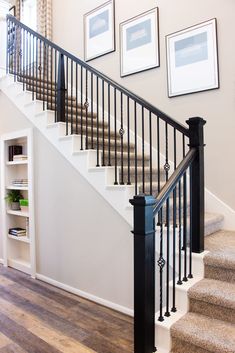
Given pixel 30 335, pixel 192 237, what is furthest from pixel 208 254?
pixel 30 335

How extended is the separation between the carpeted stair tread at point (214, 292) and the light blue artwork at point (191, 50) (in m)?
2.45

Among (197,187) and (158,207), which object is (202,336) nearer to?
(158,207)

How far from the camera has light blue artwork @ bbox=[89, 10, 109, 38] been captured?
429 cm

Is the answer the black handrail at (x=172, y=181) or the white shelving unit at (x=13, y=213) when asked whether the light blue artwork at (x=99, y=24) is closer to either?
the white shelving unit at (x=13, y=213)

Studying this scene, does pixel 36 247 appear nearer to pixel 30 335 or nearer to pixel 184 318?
pixel 30 335

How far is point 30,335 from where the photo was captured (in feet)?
7.70

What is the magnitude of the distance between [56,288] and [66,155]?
159 centimetres

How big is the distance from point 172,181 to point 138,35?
109 inches

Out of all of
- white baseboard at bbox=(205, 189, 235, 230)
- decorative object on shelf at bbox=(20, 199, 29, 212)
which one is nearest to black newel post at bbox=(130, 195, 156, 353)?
white baseboard at bbox=(205, 189, 235, 230)

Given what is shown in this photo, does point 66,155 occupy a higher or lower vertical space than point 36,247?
higher

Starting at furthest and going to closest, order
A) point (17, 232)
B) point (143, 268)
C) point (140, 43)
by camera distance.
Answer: point (17, 232) < point (140, 43) < point (143, 268)

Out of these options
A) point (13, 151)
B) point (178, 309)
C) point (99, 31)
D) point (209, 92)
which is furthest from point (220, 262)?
point (99, 31)

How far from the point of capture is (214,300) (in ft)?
6.22

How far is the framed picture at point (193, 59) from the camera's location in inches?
125
